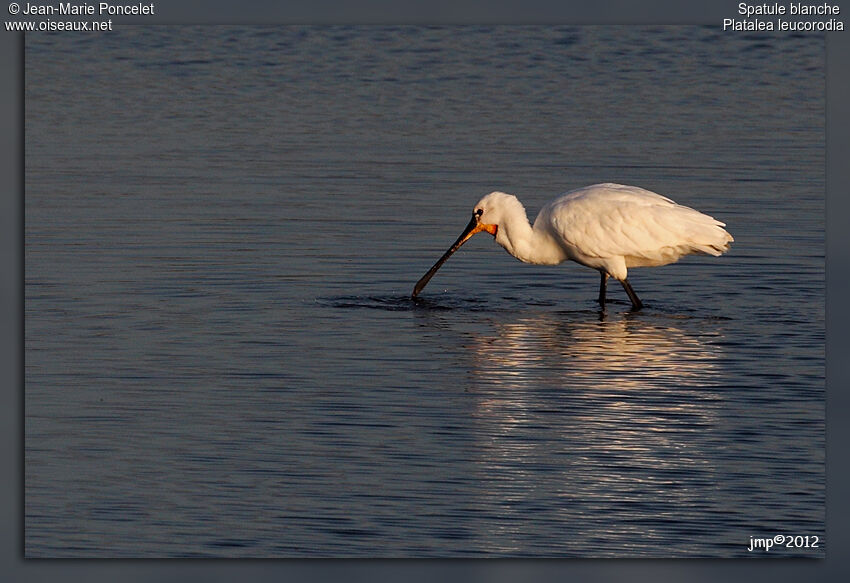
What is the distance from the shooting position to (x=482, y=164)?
802 inches

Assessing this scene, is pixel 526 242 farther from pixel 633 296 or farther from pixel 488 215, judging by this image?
pixel 633 296

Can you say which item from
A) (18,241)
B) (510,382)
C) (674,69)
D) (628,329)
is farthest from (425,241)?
(674,69)

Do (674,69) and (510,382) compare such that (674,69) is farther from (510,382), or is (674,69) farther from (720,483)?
(720,483)

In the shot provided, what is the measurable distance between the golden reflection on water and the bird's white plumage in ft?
2.39

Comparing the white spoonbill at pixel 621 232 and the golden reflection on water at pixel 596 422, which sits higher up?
the white spoonbill at pixel 621 232

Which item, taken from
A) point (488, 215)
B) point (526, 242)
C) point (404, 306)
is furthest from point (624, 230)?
point (404, 306)

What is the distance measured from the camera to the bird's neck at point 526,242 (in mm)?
16344

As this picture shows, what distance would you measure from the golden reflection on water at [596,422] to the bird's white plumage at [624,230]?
0.73 metres

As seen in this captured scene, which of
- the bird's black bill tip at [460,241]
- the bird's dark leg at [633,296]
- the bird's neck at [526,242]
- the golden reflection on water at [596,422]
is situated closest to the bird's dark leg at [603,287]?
the bird's dark leg at [633,296]

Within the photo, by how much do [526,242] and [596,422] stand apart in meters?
4.35

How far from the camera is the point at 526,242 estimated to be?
1639 cm

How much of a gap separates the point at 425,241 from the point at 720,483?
21.6 ft

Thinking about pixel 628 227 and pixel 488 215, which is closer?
pixel 628 227

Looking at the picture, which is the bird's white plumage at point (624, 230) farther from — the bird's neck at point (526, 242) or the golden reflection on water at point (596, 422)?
the golden reflection on water at point (596, 422)
